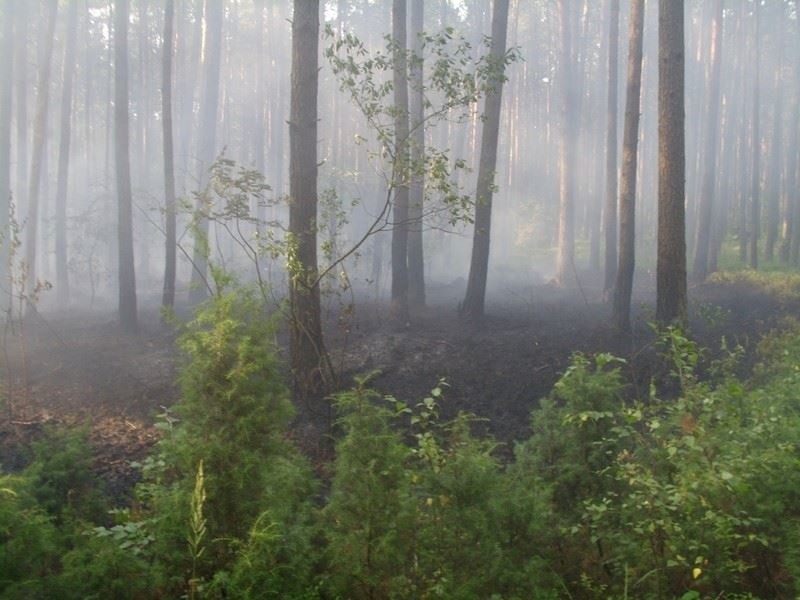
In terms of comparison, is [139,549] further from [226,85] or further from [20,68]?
[226,85]

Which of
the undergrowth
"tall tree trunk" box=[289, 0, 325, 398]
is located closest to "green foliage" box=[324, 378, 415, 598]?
the undergrowth

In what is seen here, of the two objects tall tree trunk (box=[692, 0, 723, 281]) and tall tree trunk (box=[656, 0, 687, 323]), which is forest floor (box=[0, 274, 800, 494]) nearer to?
tall tree trunk (box=[656, 0, 687, 323])

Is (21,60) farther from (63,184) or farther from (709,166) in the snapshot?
(709,166)

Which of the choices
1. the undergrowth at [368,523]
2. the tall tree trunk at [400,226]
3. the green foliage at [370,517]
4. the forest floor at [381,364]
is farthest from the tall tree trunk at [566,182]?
the green foliage at [370,517]

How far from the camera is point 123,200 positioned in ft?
62.2

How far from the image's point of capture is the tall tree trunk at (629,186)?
52.8 feet

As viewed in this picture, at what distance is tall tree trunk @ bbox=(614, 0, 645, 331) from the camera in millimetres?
16094

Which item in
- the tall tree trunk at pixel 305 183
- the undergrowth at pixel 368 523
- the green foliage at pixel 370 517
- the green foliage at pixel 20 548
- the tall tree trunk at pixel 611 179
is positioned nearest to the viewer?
the green foliage at pixel 20 548

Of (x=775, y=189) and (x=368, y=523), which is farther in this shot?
(x=775, y=189)

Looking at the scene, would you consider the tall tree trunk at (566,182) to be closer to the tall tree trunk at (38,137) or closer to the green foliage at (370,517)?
the tall tree trunk at (38,137)

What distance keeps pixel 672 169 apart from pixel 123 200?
40.9 ft

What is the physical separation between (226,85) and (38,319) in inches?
1506

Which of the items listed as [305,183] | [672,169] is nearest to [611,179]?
[672,169]

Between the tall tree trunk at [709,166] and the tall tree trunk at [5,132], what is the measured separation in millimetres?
22340
